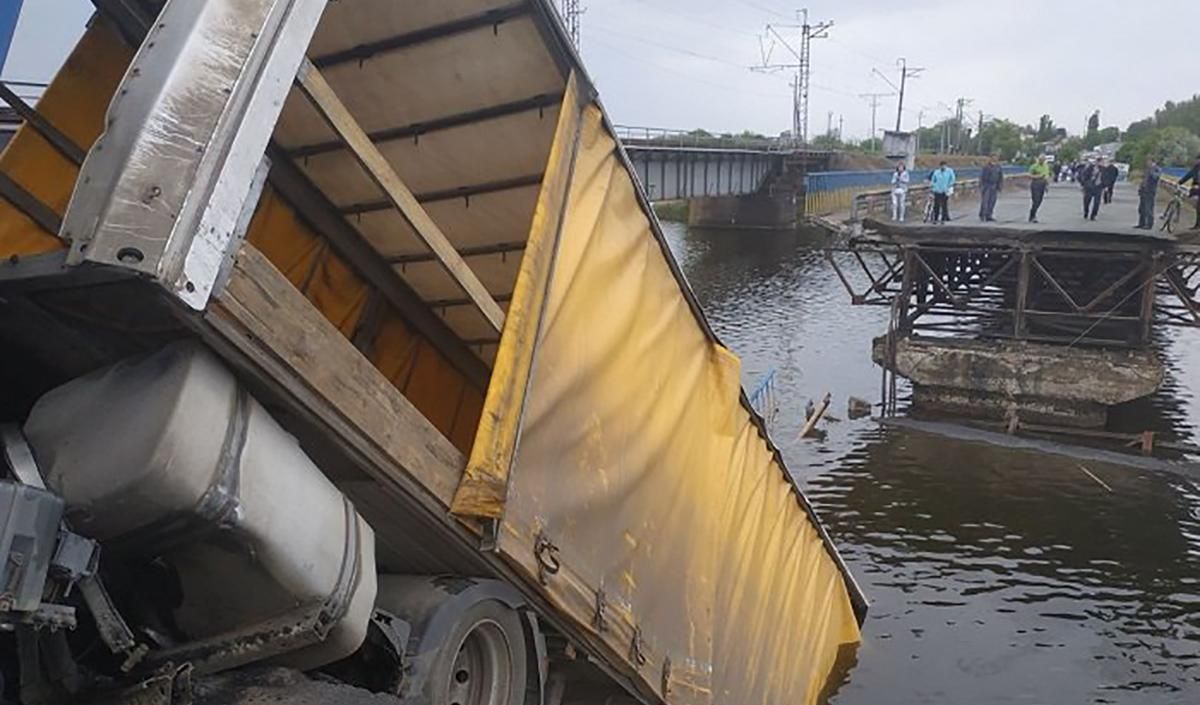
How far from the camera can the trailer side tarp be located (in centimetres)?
380

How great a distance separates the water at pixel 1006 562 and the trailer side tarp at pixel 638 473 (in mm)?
5423

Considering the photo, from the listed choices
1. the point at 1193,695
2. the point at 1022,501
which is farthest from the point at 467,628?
the point at 1022,501

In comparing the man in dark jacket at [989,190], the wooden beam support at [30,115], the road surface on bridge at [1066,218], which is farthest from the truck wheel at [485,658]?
the man in dark jacket at [989,190]

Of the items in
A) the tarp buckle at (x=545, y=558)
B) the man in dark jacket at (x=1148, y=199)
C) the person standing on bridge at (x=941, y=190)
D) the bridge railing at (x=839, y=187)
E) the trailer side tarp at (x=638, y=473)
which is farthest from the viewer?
the bridge railing at (x=839, y=187)

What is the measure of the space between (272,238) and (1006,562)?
1251cm

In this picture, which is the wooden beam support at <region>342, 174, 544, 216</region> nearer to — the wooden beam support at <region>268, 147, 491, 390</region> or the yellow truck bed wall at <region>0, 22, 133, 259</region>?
the wooden beam support at <region>268, 147, 491, 390</region>

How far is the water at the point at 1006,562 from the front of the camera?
440 inches

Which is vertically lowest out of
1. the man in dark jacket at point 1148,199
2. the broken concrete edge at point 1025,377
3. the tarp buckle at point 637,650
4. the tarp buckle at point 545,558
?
the broken concrete edge at point 1025,377

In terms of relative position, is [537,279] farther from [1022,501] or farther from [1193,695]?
[1022,501]

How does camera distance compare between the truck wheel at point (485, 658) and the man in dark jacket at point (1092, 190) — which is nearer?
the truck wheel at point (485, 658)

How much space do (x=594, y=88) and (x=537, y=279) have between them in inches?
39.1

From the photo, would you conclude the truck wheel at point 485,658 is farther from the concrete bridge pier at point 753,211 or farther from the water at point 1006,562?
the concrete bridge pier at point 753,211

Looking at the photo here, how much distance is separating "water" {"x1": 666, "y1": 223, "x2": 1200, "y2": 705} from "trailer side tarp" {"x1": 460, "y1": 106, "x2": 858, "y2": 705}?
5.42m

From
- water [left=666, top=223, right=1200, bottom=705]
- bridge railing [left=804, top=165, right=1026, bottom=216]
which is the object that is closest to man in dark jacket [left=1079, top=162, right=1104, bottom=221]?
water [left=666, top=223, right=1200, bottom=705]
